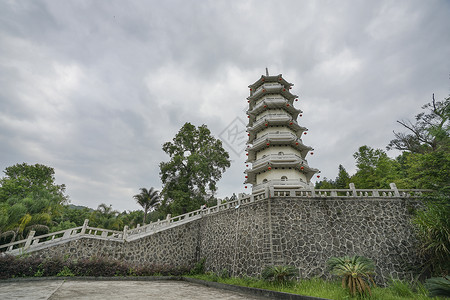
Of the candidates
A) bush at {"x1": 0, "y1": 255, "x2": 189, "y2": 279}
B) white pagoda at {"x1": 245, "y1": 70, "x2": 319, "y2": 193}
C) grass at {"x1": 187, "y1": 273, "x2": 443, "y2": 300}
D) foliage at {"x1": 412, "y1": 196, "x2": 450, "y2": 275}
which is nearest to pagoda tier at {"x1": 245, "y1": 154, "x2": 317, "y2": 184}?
white pagoda at {"x1": 245, "y1": 70, "x2": 319, "y2": 193}

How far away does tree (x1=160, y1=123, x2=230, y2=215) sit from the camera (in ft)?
73.0

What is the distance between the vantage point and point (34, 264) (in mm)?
11070

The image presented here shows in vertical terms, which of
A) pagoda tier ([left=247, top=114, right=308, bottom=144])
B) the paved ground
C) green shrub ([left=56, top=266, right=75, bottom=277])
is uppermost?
pagoda tier ([left=247, top=114, right=308, bottom=144])

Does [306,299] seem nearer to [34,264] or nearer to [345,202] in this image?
[345,202]

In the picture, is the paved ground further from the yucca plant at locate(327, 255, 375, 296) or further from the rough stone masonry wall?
the rough stone masonry wall

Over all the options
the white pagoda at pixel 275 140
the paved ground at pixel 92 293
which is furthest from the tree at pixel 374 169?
the paved ground at pixel 92 293

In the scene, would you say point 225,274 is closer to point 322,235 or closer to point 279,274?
point 279,274

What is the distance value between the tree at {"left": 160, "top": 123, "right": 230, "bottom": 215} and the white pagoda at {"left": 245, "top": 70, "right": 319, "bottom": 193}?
5.04 m

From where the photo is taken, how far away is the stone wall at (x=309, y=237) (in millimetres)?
11133

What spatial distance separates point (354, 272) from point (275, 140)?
13250mm

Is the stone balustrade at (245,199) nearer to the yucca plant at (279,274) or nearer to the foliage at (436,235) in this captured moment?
the foliage at (436,235)

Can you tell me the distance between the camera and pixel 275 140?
63.3ft

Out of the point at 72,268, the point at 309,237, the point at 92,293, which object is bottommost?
the point at 92,293

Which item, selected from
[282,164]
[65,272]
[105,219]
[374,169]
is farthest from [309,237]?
[105,219]
